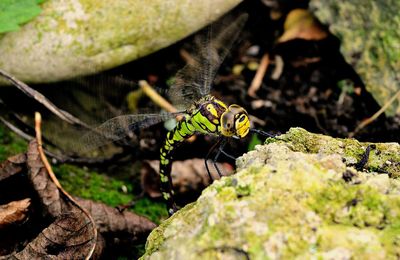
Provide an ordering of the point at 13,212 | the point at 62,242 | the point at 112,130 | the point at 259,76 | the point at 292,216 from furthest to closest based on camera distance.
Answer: the point at 259,76
the point at 112,130
the point at 13,212
the point at 62,242
the point at 292,216


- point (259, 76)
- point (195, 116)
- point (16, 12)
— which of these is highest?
point (16, 12)

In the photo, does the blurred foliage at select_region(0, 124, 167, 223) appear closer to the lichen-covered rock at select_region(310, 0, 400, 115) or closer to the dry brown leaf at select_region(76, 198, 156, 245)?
the dry brown leaf at select_region(76, 198, 156, 245)

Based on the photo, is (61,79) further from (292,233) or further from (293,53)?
(292,233)

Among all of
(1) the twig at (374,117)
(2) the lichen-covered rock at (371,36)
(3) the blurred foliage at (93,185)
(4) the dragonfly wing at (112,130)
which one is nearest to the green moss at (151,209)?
(3) the blurred foliage at (93,185)

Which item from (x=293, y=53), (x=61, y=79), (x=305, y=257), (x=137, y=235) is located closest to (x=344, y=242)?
(x=305, y=257)

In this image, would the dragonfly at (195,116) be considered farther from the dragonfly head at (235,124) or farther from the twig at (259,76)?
the twig at (259,76)

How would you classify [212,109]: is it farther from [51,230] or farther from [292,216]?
[292,216]

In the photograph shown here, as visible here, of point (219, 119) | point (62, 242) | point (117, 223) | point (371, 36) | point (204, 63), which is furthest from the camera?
point (371, 36)

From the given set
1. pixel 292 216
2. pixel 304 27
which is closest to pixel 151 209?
pixel 292 216
